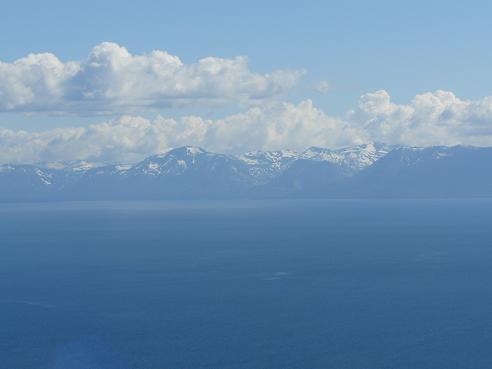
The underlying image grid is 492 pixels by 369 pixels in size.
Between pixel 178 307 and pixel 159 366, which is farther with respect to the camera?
pixel 178 307

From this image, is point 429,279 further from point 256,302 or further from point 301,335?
point 301,335

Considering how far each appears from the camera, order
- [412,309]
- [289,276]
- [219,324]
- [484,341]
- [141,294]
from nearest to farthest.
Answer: [484,341] < [219,324] < [412,309] < [141,294] < [289,276]

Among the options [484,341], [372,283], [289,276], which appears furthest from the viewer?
[289,276]

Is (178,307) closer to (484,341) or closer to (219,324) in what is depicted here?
(219,324)

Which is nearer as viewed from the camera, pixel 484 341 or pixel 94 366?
pixel 94 366

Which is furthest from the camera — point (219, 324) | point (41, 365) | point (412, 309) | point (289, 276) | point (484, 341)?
point (289, 276)

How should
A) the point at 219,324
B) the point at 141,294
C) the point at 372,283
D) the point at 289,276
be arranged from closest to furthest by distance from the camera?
the point at 219,324 → the point at 141,294 → the point at 372,283 → the point at 289,276

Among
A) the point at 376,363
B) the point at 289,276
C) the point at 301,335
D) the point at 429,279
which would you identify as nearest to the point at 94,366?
the point at 301,335

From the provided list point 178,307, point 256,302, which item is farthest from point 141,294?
point 256,302
